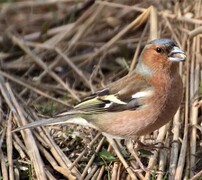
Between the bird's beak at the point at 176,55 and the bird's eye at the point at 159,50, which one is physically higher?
the bird's eye at the point at 159,50

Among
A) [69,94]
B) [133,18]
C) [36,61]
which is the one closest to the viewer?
[69,94]

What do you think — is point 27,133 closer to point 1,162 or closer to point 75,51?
point 1,162

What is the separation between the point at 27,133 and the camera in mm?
4266

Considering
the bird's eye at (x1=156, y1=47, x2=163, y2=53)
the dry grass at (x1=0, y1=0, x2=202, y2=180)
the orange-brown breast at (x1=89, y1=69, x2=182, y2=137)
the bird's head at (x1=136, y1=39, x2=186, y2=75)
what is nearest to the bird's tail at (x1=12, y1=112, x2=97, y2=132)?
the dry grass at (x1=0, y1=0, x2=202, y2=180)

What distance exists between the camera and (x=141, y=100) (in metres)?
3.90

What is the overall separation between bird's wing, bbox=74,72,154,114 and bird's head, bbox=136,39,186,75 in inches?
4.2

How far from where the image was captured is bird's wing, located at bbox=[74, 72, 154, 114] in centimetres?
394

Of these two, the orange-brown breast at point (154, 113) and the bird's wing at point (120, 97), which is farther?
the bird's wing at point (120, 97)

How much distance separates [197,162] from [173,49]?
0.80 meters

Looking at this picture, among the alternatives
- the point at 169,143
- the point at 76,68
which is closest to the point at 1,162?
the point at 169,143

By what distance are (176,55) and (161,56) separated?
0.12 meters

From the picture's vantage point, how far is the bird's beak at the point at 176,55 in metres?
3.86

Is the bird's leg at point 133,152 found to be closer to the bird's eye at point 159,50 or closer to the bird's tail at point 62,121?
the bird's tail at point 62,121

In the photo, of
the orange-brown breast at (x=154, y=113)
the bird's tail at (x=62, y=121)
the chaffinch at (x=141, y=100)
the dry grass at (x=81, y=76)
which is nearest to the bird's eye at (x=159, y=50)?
the chaffinch at (x=141, y=100)
